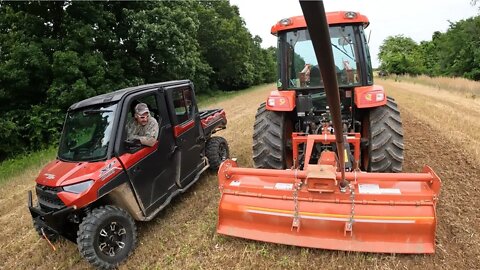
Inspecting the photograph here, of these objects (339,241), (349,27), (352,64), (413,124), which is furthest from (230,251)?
(413,124)

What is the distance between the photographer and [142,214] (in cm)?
383

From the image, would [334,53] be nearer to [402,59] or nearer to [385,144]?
[385,144]

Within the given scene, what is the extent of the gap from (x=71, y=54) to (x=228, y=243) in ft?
33.2

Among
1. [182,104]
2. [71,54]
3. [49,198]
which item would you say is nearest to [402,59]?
[71,54]

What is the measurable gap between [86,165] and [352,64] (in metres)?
3.18

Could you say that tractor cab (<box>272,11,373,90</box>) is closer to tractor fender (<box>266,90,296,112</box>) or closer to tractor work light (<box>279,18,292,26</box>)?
tractor work light (<box>279,18,292,26</box>)

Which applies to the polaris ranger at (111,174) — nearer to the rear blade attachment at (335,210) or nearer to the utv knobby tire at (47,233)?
the utv knobby tire at (47,233)

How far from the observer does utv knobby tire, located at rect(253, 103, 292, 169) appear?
418 centimetres

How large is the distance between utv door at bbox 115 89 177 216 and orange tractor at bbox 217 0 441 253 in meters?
0.96

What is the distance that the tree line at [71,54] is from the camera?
1089 cm

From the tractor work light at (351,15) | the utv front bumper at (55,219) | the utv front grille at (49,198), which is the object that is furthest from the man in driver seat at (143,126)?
the tractor work light at (351,15)

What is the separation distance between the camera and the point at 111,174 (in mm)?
3480

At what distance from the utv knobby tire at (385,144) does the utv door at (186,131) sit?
2.30 metres

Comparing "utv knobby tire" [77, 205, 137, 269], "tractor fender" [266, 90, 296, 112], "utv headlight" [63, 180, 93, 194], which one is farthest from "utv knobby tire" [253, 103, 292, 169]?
"utv headlight" [63, 180, 93, 194]
